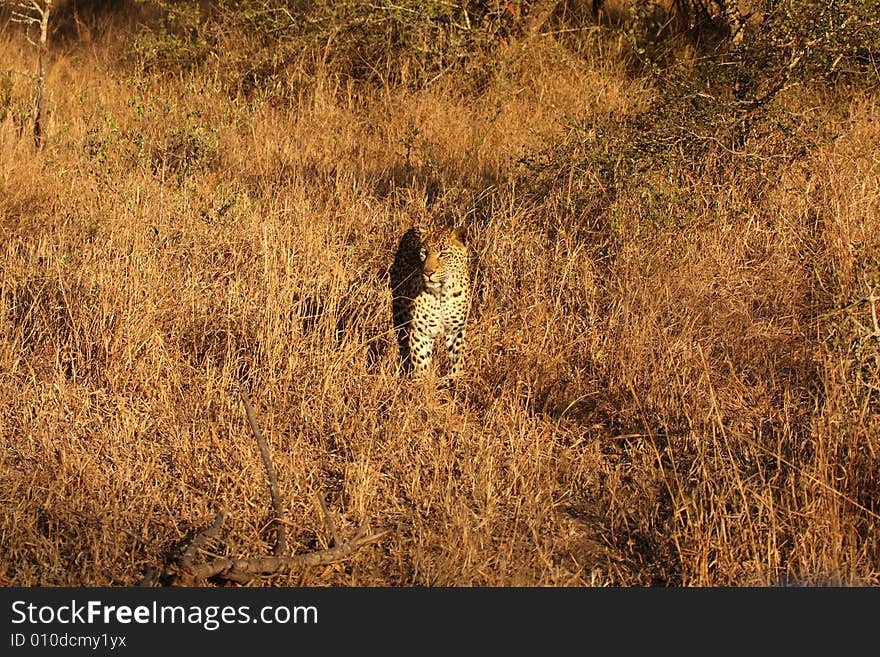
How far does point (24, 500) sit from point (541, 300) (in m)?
2.89

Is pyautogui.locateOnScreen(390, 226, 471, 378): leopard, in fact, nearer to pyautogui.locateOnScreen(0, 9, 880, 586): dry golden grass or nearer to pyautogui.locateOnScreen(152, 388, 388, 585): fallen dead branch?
pyautogui.locateOnScreen(0, 9, 880, 586): dry golden grass

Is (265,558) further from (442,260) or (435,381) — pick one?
(442,260)

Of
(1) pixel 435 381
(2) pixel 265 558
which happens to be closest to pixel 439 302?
(1) pixel 435 381

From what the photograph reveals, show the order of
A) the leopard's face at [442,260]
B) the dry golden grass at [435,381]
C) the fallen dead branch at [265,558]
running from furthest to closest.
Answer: the leopard's face at [442,260]
the dry golden grass at [435,381]
the fallen dead branch at [265,558]

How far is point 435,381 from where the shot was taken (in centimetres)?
520

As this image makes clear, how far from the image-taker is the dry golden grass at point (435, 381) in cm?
387

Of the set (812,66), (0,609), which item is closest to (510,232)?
(812,66)

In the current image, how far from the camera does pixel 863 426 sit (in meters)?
3.99

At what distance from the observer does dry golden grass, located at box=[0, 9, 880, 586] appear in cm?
387

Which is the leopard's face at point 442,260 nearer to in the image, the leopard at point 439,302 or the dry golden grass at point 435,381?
the leopard at point 439,302

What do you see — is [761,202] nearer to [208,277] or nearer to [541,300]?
[541,300]

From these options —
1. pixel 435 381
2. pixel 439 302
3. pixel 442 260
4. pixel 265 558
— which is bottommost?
pixel 265 558

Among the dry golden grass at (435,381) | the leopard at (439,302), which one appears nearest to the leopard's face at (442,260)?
the leopard at (439,302)

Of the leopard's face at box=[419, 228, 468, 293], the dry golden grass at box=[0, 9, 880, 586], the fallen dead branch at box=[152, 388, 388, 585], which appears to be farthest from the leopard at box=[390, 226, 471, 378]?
the fallen dead branch at box=[152, 388, 388, 585]
